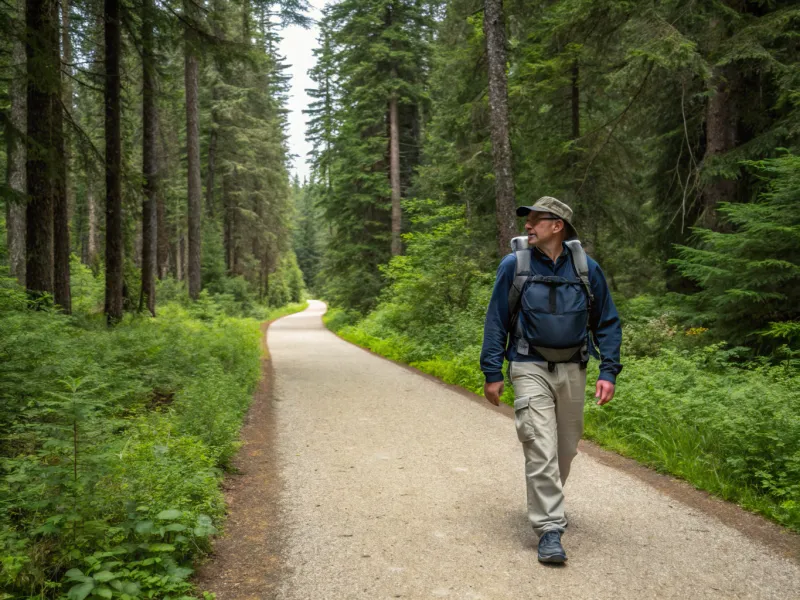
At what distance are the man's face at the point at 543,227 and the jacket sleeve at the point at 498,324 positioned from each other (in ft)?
0.68

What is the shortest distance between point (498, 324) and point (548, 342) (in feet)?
1.21

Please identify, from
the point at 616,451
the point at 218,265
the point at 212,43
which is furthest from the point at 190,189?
the point at 616,451

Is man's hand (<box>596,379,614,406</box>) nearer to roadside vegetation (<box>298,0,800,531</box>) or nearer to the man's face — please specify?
the man's face

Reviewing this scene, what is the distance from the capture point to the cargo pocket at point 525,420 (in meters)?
3.68

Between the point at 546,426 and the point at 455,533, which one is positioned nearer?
the point at 546,426

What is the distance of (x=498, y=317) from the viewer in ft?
12.8

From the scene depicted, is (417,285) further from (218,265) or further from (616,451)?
(218,265)

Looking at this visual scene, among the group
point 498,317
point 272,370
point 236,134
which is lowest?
point 272,370

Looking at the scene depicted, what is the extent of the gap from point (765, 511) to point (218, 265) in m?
27.5

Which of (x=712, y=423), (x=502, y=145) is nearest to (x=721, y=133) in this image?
(x=502, y=145)

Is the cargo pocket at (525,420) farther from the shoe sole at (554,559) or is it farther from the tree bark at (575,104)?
the tree bark at (575,104)

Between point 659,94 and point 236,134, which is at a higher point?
point 236,134

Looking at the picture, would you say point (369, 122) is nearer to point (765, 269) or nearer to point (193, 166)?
point (193, 166)

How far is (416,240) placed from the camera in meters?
19.3
